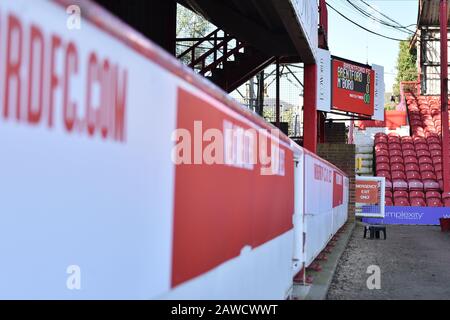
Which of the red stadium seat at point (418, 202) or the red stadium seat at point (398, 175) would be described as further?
the red stadium seat at point (398, 175)

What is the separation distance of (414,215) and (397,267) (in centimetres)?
1180

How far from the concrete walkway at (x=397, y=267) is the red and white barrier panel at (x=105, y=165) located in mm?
4563

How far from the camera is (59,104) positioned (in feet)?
5.68

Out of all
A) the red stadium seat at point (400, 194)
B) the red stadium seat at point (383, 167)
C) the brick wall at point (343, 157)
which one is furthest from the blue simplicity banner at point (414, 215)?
the red stadium seat at point (383, 167)

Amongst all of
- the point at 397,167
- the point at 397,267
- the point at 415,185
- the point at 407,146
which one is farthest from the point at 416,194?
the point at 397,267

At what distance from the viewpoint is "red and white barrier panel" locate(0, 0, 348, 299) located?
163 cm

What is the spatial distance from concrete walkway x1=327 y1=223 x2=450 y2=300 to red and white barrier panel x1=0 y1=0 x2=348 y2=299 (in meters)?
4.56

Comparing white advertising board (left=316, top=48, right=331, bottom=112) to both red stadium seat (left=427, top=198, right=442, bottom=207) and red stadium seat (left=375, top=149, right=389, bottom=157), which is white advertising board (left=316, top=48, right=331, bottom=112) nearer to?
red stadium seat (left=427, top=198, right=442, bottom=207)

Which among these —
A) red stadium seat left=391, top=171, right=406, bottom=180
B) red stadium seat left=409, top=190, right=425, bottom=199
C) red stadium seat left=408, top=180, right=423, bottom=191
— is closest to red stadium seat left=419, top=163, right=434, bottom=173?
red stadium seat left=391, top=171, right=406, bottom=180

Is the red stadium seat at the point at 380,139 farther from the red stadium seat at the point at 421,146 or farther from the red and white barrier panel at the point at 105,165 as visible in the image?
the red and white barrier panel at the point at 105,165

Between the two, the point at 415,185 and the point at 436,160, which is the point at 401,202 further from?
the point at 436,160

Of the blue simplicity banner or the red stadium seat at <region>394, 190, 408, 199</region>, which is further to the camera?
the red stadium seat at <region>394, 190, 408, 199</region>

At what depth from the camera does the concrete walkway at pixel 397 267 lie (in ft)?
24.9

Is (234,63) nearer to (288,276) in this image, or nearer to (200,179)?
(288,276)
